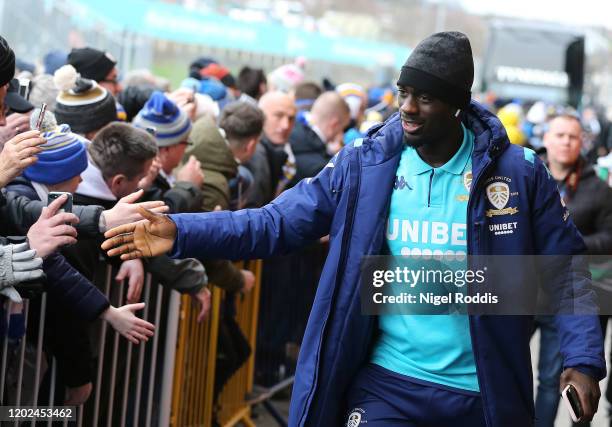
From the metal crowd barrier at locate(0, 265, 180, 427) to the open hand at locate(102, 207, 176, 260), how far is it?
673 mm

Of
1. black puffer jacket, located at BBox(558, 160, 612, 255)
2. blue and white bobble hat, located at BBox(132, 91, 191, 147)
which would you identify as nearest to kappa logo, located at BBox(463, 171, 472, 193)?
blue and white bobble hat, located at BBox(132, 91, 191, 147)

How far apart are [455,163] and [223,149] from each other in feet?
9.11

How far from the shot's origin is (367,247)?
3.97 meters

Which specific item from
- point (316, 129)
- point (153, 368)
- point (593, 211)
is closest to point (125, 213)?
point (153, 368)

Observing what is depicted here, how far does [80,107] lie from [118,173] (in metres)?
0.96

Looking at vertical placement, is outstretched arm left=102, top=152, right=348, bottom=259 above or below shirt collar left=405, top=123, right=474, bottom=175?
below

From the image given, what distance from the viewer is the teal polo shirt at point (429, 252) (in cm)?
398

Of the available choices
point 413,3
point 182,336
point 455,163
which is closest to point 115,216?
point 455,163

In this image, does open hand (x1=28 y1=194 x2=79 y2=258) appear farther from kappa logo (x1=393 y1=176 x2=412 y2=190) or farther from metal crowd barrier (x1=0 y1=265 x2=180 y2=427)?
kappa logo (x1=393 y1=176 x2=412 y2=190)

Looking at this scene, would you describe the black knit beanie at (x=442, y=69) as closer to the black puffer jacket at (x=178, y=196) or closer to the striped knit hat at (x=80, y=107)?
the black puffer jacket at (x=178, y=196)

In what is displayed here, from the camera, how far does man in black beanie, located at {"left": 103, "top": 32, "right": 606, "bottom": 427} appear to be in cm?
397

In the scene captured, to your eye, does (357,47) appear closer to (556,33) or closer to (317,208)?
(556,33)

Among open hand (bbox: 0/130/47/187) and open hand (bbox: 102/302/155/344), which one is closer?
open hand (bbox: 0/130/47/187)

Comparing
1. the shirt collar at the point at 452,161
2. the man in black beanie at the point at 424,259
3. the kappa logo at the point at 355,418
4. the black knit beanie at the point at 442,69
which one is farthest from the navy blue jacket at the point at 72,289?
the black knit beanie at the point at 442,69
